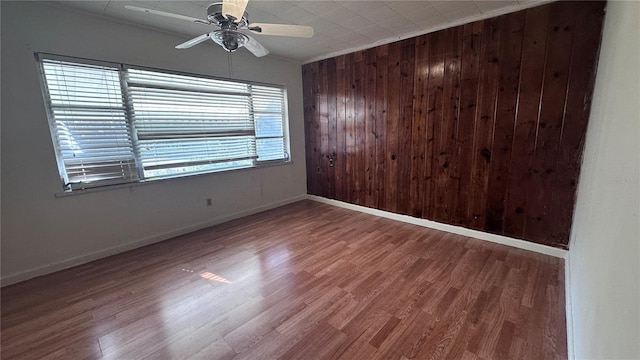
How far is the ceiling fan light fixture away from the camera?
6.33 feet

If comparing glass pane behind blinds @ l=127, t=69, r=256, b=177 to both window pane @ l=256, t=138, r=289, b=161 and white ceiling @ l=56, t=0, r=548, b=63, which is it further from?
white ceiling @ l=56, t=0, r=548, b=63

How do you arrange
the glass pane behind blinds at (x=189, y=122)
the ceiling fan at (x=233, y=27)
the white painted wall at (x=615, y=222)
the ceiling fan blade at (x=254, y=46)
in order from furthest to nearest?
1. the glass pane behind blinds at (x=189, y=122)
2. the ceiling fan blade at (x=254, y=46)
3. the ceiling fan at (x=233, y=27)
4. the white painted wall at (x=615, y=222)

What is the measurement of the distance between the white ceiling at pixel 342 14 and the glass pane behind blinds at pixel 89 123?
1.97ft

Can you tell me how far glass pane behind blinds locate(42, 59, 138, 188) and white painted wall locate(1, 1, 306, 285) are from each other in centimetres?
10

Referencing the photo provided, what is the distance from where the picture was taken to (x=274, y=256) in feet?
8.86

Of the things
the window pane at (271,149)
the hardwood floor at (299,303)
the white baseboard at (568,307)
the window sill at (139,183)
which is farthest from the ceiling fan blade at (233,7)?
the white baseboard at (568,307)

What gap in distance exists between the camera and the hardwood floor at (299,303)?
5.15 ft

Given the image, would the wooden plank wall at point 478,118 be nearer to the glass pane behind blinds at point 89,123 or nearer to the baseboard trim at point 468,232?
the baseboard trim at point 468,232

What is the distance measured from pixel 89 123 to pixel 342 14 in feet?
9.03

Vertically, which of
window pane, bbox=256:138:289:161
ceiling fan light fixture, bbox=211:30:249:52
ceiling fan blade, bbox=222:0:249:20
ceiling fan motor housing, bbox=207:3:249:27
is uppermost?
ceiling fan motor housing, bbox=207:3:249:27

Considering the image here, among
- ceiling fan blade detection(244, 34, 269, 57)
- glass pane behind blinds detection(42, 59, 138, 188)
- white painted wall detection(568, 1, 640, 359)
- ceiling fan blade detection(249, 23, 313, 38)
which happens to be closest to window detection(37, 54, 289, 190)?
glass pane behind blinds detection(42, 59, 138, 188)

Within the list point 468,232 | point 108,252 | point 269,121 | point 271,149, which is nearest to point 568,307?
point 468,232

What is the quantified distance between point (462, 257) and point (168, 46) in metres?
3.98

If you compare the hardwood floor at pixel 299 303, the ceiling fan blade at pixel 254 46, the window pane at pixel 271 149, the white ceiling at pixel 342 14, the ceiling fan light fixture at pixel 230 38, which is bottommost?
the hardwood floor at pixel 299 303
